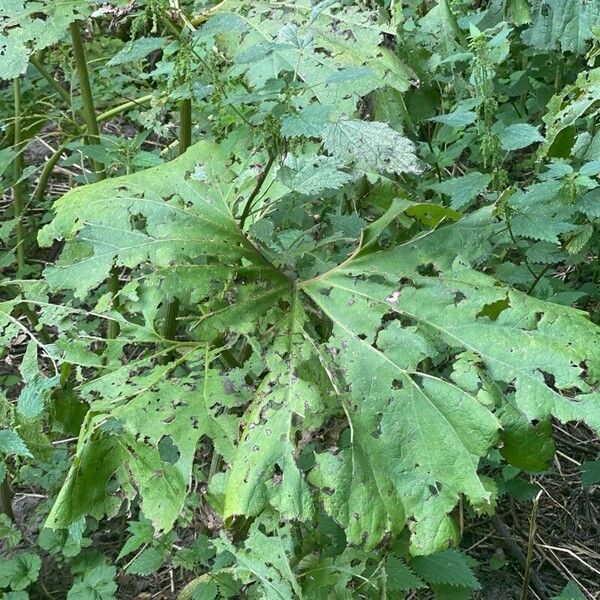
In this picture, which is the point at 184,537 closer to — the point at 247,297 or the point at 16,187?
the point at 247,297

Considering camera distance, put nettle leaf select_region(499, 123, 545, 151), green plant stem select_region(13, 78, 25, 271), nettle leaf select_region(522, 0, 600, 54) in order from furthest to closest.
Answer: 1. green plant stem select_region(13, 78, 25, 271)
2. nettle leaf select_region(522, 0, 600, 54)
3. nettle leaf select_region(499, 123, 545, 151)

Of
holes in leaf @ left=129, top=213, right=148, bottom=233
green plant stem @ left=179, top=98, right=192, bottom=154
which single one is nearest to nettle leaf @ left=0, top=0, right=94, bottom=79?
green plant stem @ left=179, top=98, right=192, bottom=154

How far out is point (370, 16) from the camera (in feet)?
7.09

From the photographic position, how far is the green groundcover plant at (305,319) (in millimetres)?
1558

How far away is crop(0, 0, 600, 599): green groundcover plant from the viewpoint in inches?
61.3

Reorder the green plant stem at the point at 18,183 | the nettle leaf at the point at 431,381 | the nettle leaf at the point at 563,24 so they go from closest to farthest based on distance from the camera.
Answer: the nettle leaf at the point at 431,381 < the nettle leaf at the point at 563,24 < the green plant stem at the point at 18,183

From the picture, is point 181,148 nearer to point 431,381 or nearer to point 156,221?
point 156,221

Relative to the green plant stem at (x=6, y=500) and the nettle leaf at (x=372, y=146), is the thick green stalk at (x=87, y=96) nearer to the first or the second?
the green plant stem at (x=6, y=500)

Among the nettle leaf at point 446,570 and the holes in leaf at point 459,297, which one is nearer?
the holes in leaf at point 459,297

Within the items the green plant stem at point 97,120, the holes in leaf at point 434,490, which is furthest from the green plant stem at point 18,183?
the holes in leaf at point 434,490

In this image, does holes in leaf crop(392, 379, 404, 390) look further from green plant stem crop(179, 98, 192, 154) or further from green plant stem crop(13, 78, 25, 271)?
green plant stem crop(13, 78, 25, 271)

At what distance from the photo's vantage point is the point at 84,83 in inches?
92.0

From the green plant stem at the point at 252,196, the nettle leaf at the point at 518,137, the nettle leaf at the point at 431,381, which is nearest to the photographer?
the nettle leaf at the point at 431,381

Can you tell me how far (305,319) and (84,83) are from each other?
1.08 meters
